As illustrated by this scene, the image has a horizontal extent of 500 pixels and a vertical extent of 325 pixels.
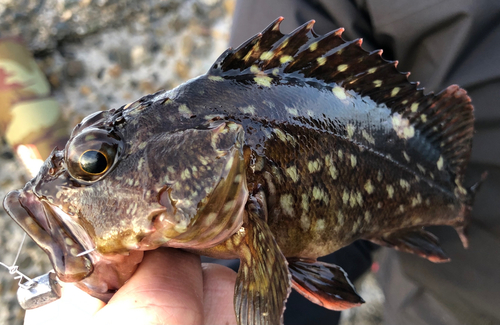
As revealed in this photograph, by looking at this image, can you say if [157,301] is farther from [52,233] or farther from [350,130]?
[350,130]

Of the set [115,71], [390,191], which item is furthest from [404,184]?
[115,71]

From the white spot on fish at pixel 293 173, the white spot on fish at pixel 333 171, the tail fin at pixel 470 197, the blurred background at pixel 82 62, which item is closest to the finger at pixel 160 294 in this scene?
the white spot on fish at pixel 293 173

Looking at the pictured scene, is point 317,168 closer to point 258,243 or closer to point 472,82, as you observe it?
point 258,243

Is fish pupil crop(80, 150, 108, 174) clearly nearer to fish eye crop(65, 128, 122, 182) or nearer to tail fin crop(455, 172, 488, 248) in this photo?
fish eye crop(65, 128, 122, 182)

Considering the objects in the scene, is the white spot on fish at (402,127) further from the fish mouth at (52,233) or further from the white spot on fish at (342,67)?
the fish mouth at (52,233)

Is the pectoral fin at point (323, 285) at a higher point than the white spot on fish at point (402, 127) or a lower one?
lower

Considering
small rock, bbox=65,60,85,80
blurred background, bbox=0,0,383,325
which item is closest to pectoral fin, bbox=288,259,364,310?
blurred background, bbox=0,0,383,325
